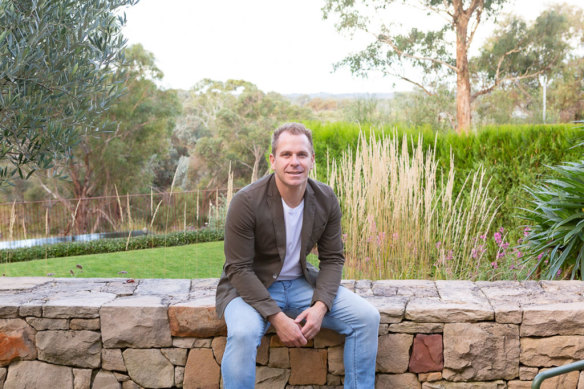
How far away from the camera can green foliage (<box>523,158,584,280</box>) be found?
3615mm

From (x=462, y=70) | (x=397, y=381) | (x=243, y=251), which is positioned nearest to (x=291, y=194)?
(x=243, y=251)

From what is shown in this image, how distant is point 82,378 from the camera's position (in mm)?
2770

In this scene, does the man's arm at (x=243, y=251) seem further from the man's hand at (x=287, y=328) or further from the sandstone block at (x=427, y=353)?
the sandstone block at (x=427, y=353)

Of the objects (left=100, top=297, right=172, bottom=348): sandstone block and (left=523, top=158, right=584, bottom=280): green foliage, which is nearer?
(left=100, top=297, right=172, bottom=348): sandstone block

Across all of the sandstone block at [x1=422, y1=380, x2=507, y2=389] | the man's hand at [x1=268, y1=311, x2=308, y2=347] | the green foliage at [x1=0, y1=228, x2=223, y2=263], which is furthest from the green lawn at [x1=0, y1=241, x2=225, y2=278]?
the man's hand at [x1=268, y1=311, x2=308, y2=347]

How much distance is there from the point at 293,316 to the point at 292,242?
343 mm

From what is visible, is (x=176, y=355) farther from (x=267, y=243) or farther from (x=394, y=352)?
(x=394, y=352)

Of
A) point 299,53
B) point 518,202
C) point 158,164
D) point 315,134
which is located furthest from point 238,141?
point 518,202

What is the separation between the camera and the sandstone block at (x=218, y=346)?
2.69 meters

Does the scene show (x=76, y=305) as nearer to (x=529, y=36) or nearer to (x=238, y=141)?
(x=529, y=36)

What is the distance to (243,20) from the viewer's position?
110 ft

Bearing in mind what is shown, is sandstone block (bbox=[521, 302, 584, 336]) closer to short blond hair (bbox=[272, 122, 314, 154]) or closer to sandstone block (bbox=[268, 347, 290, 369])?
sandstone block (bbox=[268, 347, 290, 369])

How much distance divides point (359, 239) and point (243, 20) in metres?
31.3

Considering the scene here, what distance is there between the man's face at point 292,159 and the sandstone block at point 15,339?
4.75 feet
